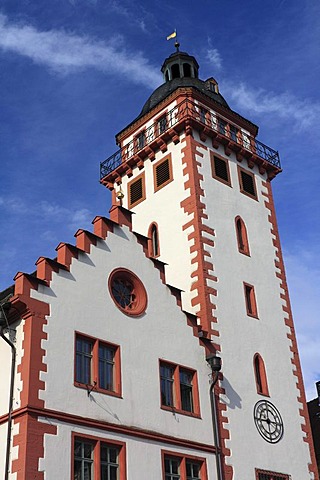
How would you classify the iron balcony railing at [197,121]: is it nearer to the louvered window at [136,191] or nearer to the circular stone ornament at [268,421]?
the louvered window at [136,191]

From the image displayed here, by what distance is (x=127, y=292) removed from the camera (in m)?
25.1

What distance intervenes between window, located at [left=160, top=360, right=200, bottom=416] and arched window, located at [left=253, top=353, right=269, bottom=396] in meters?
3.88

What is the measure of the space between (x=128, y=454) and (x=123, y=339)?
3.71 m

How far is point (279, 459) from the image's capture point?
89.7 ft

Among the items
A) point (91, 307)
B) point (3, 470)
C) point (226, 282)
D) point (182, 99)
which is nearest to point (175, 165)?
point (182, 99)

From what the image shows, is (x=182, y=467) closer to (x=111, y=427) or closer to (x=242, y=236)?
(x=111, y=427)

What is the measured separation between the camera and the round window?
24312 mm

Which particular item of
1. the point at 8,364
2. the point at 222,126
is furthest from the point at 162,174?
the point at 8,364

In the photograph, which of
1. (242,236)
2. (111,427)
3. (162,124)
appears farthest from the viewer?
(162,124)

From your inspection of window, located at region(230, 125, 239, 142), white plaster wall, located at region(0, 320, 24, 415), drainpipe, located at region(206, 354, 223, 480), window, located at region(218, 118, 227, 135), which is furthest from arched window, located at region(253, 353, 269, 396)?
window, located at region(230, 125, 239, 142)

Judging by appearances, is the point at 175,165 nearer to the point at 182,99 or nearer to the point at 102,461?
the point at 182,99

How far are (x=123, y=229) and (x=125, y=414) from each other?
22.0ft

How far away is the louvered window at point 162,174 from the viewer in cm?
3344

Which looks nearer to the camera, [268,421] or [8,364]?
[8,364]
